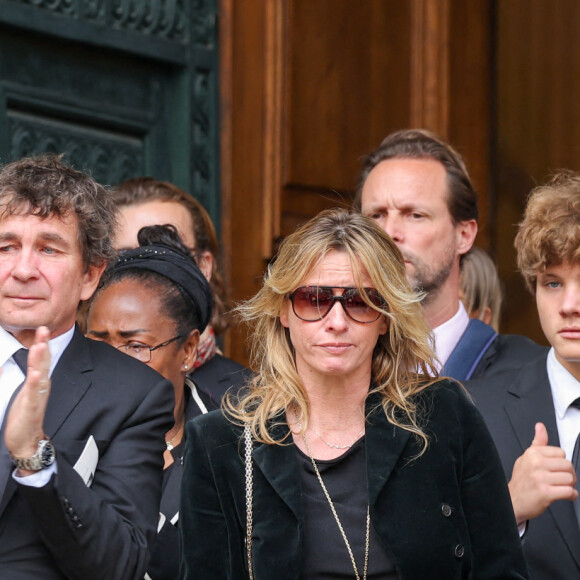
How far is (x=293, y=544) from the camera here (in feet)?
9.45

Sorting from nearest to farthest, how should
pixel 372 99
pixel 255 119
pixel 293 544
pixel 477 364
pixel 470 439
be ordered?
pixel 293 544 → pixel 470 439 → pixel 477 364 → pixel 255 119 → pixel 372 99

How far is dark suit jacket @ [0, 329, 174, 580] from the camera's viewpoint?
2.77m

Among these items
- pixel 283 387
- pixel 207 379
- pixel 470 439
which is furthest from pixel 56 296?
pixel 207 379

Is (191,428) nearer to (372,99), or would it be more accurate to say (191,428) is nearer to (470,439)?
(470,439)

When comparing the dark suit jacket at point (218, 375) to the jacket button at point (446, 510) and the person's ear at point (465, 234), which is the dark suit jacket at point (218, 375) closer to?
the person's ear at point (465, 234)

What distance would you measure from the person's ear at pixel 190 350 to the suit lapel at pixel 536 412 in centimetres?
97

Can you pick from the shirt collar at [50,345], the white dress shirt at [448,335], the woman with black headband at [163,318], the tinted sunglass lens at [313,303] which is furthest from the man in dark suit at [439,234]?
the shirt collar at [50,345]

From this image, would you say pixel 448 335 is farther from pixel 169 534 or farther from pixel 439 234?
pixel 169 534

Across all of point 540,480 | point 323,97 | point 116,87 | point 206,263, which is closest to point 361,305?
point 540,480

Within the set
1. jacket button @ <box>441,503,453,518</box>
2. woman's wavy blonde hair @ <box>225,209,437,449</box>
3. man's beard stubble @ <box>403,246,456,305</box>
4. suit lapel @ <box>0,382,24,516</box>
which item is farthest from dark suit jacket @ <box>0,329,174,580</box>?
man's beard stubble @ <box>403,246,456,305</box>

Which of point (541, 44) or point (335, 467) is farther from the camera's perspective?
point (541, 44)

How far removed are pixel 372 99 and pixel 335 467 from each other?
315 cm

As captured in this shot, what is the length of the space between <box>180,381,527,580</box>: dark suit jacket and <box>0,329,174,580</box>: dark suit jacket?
11 centimetres

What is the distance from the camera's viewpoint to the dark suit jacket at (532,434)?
3303mm
